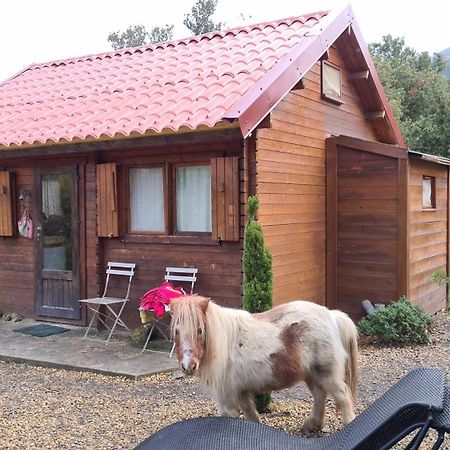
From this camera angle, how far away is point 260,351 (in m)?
3.93

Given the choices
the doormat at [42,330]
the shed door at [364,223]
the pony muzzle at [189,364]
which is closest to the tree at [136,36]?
the shed door at [364,223]

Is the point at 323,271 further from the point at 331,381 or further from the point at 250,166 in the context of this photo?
the point at 331,381

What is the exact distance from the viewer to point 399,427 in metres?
2.58

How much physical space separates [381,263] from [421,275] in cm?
120

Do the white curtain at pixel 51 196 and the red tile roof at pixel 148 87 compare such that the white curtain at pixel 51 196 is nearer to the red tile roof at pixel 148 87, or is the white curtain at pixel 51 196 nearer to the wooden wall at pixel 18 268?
Answer: the wooden wall at pixel 18 268

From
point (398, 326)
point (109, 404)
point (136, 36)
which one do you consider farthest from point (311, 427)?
point (136, 36)

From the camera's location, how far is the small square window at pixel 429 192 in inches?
367

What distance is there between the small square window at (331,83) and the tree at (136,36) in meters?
36.2

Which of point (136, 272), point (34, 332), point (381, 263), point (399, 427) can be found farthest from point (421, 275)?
point (399, 427)

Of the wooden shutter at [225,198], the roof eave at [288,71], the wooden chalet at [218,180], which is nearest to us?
the roof eave at [288,71]

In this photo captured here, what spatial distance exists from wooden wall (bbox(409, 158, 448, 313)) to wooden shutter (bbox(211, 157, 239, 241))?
2973 millimetres

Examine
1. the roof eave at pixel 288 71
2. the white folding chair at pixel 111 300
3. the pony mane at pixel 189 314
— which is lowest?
the white folding chair at pixel 111 300

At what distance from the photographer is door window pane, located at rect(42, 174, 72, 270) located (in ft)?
26.7

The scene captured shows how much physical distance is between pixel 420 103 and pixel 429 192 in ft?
50.6
